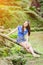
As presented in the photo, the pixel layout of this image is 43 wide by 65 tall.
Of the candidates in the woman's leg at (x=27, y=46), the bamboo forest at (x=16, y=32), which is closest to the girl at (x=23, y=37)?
the woman's leg at (x=27, y=46)

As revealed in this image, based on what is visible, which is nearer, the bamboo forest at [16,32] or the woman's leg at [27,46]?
the bamboo forest at [16,32]

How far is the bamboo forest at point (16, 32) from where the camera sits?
858 cm

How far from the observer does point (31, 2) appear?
2489cm

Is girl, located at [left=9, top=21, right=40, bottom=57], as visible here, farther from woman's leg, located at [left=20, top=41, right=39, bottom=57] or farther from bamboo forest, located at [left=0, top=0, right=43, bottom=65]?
bamboo forest, located at [left=0, top=0, right=43, bottom=65]

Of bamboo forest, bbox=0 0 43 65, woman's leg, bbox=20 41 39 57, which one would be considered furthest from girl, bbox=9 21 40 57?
bamboo forest, bbox=0 0 43 65

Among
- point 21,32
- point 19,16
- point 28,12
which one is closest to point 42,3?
point 28,12

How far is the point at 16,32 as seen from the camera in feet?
47.9

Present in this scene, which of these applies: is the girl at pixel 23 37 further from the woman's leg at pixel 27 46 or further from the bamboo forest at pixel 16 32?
the bamboo forest at pixel 16 32

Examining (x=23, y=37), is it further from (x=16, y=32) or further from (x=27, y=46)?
(x=16, y=32)

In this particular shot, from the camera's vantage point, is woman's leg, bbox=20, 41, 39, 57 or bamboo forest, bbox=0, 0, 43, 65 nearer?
bamboo forest, bbox=0, 0, 43, 65

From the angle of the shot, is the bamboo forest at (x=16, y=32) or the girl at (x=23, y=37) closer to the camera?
the bamboo forest at (x=16, y=32)

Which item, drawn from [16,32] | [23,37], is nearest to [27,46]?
[23,37]

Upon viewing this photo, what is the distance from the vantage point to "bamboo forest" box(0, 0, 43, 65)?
8578mm

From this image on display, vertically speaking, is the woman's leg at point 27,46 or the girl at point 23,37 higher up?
the girl at point 23,37
